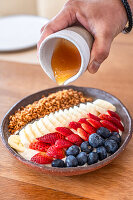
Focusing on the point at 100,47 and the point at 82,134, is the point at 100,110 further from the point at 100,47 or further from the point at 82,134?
the point at 100,47

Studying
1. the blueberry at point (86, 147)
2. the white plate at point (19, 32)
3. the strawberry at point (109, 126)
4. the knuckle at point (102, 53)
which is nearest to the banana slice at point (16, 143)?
the blueberry at point (86, 147)

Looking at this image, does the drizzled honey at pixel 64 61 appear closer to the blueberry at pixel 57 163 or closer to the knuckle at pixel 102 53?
the knuckle at pixel 102 53

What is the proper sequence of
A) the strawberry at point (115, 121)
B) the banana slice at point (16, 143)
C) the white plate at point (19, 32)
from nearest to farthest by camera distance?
the banana slice at point (16, 143)
the strawberry at point (115, 121)
the white plate at point (19, 32)

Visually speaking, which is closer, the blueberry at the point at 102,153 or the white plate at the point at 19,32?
the blueberry at the point at 102,153

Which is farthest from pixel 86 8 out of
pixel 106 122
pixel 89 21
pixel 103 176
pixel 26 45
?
pixel 26 45

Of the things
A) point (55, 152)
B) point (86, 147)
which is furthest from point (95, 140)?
point (55, 152)

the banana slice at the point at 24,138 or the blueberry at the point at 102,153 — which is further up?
the blueberry at the point at 102,153
